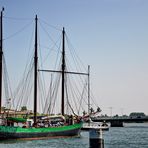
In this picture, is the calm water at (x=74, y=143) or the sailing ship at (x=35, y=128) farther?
the sailing ship at (x=35, y=128)

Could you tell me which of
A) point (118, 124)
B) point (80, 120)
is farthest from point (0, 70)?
point (118, 124)

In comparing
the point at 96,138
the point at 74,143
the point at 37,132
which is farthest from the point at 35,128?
the point at 96,138

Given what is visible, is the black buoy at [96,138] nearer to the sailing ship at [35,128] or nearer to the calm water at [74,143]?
the calm water at [74,143]

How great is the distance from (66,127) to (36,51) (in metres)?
16.6

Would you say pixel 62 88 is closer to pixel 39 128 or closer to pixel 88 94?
pixel 39 128

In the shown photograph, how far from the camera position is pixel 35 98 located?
79.2 metres

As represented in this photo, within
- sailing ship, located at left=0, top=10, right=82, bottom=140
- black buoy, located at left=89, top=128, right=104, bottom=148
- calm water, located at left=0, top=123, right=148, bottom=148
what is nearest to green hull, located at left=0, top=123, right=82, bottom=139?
sailing ship, located at left=0, top=10, right=82, bottom=140

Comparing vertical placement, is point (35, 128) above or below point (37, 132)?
above

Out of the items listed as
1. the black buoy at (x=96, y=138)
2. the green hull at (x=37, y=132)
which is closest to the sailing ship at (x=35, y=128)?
the green hull at (x=37, y=132)

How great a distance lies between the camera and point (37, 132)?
72750mm

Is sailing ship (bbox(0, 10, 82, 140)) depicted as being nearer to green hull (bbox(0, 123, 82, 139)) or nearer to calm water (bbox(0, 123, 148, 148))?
green hull (bbox(0, 123, 82, 139))

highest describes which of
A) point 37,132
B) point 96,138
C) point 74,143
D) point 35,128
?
point 96,138

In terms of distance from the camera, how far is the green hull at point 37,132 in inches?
2653

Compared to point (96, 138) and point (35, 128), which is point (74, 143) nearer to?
point (35, 128)
